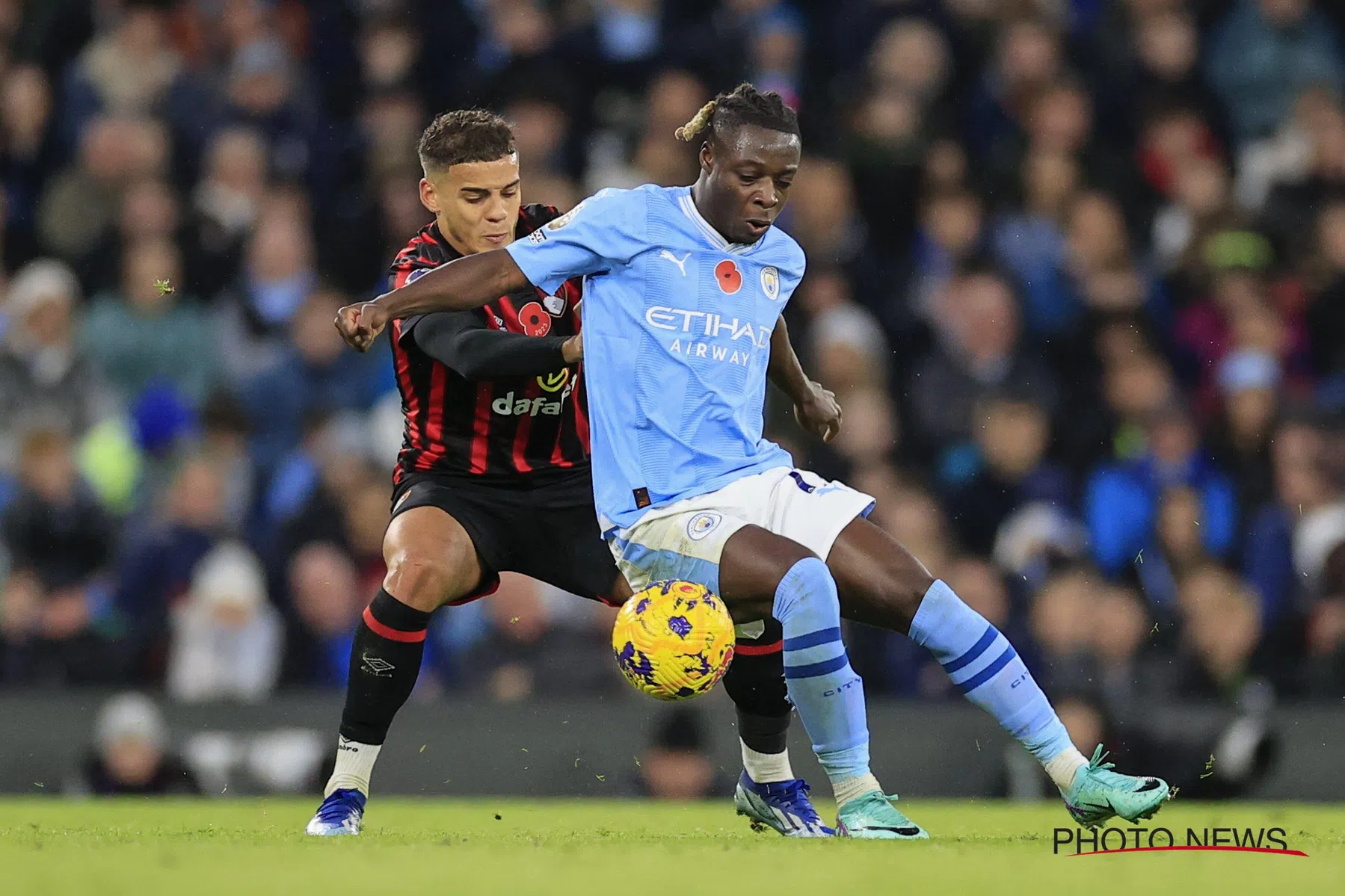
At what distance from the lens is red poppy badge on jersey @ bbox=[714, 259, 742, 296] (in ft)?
18.4

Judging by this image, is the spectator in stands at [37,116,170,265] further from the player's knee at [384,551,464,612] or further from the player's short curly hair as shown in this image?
the player's knee at [384,551,464,612]

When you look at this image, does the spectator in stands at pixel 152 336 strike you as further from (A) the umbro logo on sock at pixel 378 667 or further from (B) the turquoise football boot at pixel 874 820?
(B) the turquoise football boot at pixel 874 820

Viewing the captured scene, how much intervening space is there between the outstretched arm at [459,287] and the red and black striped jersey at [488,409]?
18.2 inches

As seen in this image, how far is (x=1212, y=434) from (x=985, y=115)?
100 inches

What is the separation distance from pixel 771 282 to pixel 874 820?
1560 millimetres

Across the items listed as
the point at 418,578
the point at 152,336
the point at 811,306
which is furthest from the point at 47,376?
the point at 418,578

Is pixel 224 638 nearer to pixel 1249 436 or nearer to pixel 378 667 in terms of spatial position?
pixel 378 667

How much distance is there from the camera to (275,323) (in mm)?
10070

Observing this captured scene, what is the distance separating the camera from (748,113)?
5.50 meters

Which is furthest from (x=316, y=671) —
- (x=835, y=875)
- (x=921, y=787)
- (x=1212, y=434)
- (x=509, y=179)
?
(x=835, y=875)

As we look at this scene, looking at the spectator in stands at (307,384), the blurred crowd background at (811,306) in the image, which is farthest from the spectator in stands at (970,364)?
the spectator in stands at (307,384)

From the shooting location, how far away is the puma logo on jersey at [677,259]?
557 centimetres

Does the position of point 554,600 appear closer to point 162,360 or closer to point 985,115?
point 162,360

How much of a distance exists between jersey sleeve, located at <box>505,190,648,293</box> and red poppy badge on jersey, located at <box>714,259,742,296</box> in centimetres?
22
